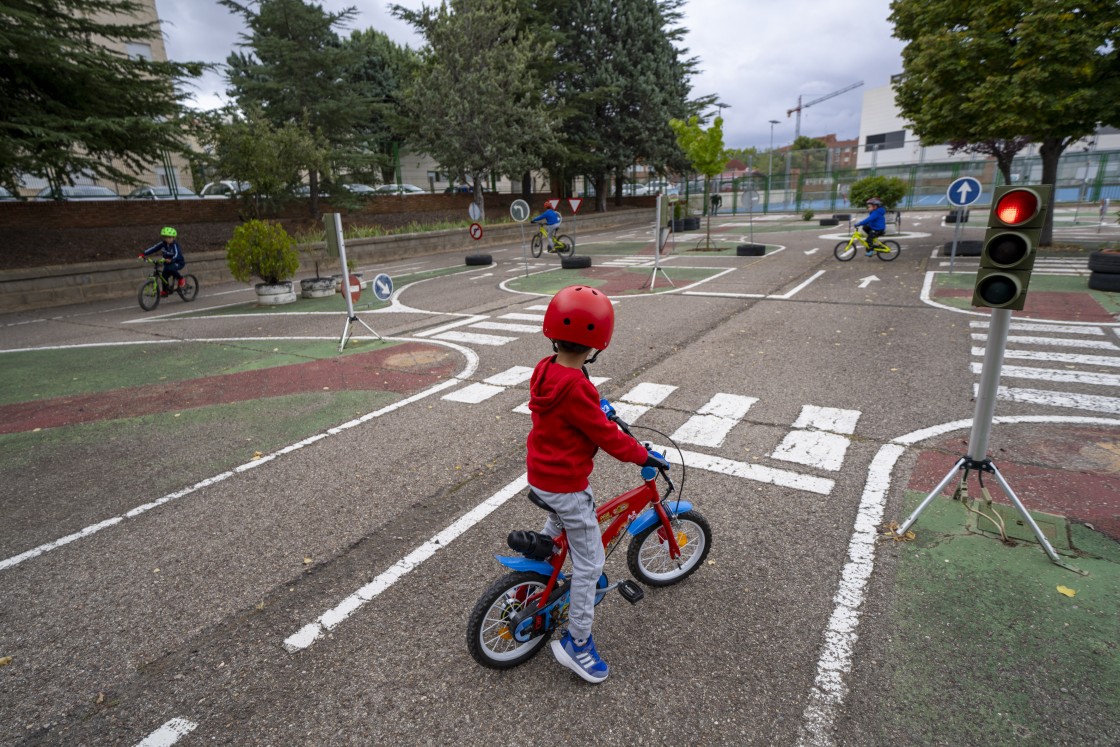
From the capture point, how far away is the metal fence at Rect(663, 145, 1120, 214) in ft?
120

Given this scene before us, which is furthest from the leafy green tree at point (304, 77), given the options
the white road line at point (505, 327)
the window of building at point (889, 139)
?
the window of building at point (889, 139)

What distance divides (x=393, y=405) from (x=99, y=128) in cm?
1425

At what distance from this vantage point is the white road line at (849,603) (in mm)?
2826

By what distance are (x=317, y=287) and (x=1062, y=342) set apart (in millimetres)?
15256

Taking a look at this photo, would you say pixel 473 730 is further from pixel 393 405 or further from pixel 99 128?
pixel 99 128

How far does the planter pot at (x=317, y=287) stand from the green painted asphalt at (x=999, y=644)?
14.5 meters

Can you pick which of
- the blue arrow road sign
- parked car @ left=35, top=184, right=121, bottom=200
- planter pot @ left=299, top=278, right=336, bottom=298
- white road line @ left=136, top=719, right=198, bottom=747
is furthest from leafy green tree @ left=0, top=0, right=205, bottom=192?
the blue arrow road sign

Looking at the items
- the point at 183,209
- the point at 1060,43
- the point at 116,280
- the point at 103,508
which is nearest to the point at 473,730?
the point at 103,508

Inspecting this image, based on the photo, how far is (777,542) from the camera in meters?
4.22

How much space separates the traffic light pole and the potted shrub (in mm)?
13946

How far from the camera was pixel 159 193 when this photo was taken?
874 inches

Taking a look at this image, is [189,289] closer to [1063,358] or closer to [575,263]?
[575,263]

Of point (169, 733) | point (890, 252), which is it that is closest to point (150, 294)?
point (169, 733)

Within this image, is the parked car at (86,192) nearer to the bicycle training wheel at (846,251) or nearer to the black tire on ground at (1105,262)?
the bicycle training wheel at (846,251)
